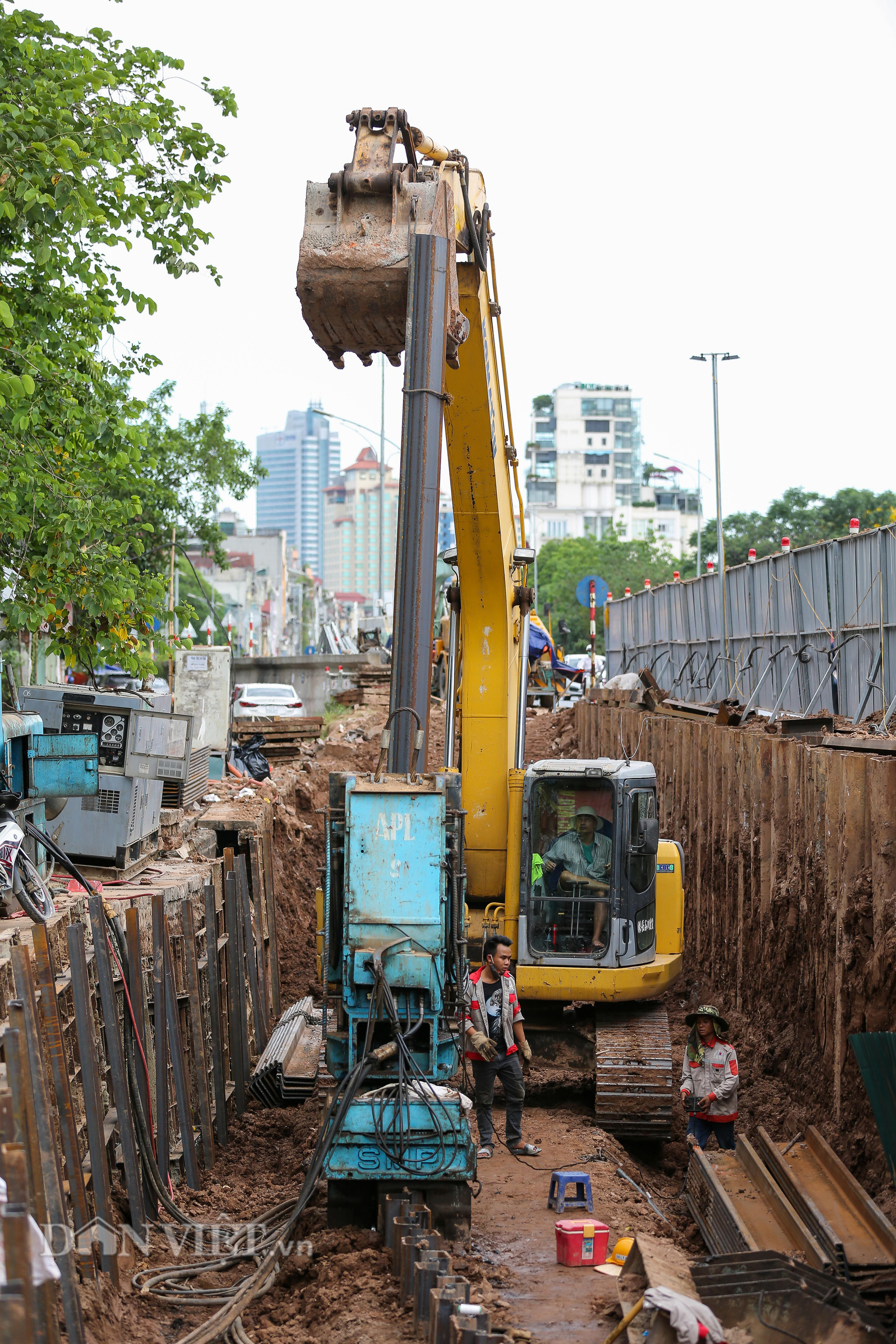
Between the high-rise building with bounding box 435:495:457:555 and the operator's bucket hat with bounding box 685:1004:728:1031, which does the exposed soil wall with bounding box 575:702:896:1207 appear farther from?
the high-rise building with bounding box 435:495:457:555

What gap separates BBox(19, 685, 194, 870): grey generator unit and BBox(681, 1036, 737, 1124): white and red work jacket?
5.57 metres

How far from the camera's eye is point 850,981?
9.14 m

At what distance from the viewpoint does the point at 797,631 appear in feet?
62.8

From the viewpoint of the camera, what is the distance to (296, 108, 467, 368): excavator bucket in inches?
292

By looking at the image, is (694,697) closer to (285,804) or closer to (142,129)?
(285,804)

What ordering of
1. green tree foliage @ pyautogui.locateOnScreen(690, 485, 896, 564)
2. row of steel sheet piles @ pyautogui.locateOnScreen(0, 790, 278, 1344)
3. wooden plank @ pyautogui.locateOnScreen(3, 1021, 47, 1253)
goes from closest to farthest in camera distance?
wooden plank @ pyautogui.locateOnScreen(3, 1021, 47, 1253) → row of steel sheet piles @ pyautogui.locateOnScreen(0, 790, 278, 1344) → green tree foliage @ pyautogui.locateOnScreen(690, 485, 896, 564)

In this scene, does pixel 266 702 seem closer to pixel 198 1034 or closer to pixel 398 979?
pixel 198 1034

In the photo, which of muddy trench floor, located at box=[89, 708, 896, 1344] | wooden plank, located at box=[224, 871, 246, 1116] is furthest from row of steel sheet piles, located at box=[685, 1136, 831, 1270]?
wooden plank, located at box=[224, 871, 246, 1116]

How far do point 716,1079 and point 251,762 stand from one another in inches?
567

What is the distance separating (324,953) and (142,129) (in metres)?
7.60

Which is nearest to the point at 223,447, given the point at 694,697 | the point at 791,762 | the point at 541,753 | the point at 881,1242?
the point at 541,753

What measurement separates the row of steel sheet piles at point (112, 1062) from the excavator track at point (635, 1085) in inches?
115

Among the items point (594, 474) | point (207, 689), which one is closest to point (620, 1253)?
point (207, 689)

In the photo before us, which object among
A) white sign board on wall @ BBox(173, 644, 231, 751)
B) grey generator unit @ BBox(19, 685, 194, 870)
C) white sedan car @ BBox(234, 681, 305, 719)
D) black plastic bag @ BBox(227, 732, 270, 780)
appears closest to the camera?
grey generator unit @ BBox(19, 685, 194, 870)
